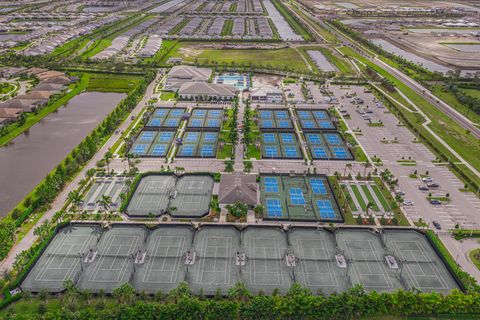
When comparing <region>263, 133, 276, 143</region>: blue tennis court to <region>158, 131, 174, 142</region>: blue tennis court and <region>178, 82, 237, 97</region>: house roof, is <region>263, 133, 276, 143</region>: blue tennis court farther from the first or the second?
<region>178, 82, 237, 97</region>: house roof

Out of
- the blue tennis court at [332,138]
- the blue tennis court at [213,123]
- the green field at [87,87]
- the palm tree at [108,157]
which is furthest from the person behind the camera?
the green field at [87,87]

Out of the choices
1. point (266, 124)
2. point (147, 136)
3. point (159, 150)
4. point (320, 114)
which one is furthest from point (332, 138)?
point (147, 136)

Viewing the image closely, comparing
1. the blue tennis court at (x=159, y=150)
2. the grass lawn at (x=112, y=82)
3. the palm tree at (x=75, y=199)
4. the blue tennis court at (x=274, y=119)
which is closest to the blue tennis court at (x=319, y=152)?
the blue tennis court at (x=274, y=119)

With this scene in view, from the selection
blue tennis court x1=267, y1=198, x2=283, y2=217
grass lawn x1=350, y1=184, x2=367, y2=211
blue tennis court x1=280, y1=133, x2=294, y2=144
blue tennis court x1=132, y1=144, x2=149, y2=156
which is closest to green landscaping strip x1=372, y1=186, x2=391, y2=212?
grass lawn x1=350, y1=184, x2=367, y2=211

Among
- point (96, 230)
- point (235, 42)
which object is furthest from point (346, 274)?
point (235, 42)

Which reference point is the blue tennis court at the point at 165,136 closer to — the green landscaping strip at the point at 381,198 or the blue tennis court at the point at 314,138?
the blue tennis court at the point at 314,138

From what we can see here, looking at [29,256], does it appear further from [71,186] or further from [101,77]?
[101,77]
